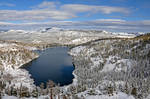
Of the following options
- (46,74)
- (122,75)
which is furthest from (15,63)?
(122,75)

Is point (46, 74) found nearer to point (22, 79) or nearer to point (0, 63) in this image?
point (22, 79)

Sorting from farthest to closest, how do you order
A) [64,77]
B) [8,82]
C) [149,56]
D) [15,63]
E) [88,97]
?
[15,63] → [149,56] → [64,77] → [8,82] → [88,97]

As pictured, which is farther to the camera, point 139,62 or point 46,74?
point 139,62

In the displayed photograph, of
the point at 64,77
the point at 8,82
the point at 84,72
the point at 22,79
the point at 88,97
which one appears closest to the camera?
the point at 88,97

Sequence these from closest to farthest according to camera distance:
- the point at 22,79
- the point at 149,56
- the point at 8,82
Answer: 1. the point at 8,82
2. the point at 22,79
3. the point at 149,56

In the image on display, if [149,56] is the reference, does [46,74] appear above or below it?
below

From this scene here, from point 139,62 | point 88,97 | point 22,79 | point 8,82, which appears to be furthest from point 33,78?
point 139,62

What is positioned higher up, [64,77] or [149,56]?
[149,56]

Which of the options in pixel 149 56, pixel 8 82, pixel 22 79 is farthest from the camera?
pixel 149 56

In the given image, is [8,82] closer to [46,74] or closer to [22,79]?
[22,79]
